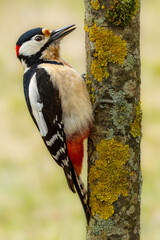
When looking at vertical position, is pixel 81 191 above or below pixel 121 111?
below

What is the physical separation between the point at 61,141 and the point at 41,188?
2560 millimetres

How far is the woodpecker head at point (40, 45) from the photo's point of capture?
402cm

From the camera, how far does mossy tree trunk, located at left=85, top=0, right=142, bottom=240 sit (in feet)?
10.5

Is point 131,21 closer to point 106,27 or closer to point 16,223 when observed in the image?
point 106,27

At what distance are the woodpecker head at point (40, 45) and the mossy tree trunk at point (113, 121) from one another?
71 centimetres

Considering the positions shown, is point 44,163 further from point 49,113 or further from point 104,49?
point 104,49

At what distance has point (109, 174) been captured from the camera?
3332 mm

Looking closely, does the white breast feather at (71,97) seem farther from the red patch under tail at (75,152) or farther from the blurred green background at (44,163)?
the blurred green background at (44,163)

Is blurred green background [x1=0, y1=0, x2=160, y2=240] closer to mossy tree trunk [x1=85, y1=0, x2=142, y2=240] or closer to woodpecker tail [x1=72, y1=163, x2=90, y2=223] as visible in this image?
woodpecker tail [x1=72, y1=163, x2=90, y2=223]

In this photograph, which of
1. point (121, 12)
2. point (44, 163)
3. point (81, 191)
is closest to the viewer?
point (121, 12)

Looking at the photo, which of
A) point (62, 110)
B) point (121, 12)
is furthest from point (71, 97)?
point (121, 12)

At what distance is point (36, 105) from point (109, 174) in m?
0.78
